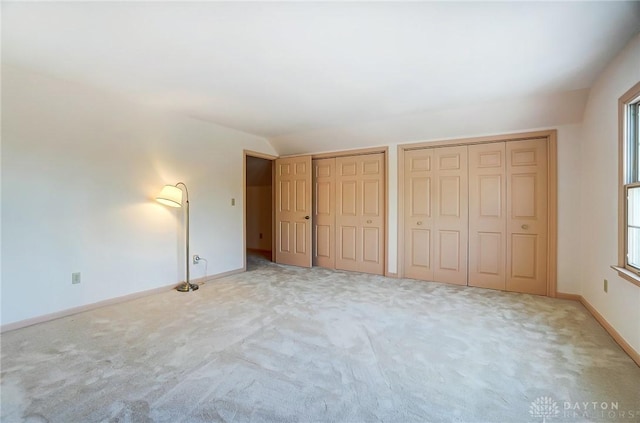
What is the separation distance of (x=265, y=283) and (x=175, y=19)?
3.19 metres

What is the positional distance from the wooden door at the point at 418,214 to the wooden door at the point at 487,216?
0.55 metres

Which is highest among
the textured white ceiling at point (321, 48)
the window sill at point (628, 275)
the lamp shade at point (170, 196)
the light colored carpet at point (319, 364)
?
the textured white ceiling at point (321, 48)

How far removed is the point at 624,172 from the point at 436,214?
2.12m

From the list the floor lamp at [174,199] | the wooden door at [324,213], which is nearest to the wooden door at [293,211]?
the wooden door at [324,213]

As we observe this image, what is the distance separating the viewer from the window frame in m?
2.25

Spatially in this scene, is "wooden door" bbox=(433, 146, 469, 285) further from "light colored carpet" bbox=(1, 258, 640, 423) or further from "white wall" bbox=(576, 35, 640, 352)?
"white wall" bbox=(576, 35, 640, 352)

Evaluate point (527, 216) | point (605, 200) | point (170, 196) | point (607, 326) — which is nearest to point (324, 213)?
point (170, 196)

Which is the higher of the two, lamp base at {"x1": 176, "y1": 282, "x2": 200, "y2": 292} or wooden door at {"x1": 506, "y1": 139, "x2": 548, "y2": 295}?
wooden door at {"x1": 506, "y1": 139, "x2": 548, "y2": 295}

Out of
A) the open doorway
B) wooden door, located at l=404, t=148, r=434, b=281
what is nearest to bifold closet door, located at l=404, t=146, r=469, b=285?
wooden door, located at l=404, t=148, r=434, b=281

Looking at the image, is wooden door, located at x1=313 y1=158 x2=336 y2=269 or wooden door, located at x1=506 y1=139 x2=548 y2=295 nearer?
wooden door, located at x1=506 y1=139 x2=548 y2=295

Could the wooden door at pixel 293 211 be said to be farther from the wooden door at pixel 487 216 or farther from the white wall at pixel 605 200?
the white wall at pixel 605 200

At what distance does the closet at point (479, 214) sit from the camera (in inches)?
146

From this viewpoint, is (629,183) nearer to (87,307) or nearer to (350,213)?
(350,213)

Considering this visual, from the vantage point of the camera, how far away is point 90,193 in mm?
3102
